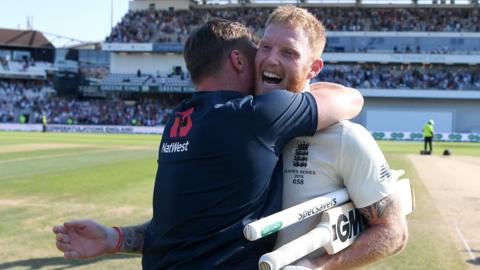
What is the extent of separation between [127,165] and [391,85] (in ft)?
Result: 154

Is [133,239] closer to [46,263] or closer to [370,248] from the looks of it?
[370,248]

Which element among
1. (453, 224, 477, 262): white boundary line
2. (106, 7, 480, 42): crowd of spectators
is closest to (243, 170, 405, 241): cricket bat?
(453, 224, 477, 262): white boundary line

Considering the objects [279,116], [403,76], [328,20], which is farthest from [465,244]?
[328,20]

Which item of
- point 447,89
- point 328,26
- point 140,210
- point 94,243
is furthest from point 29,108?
point 94,243

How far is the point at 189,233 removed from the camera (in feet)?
8.78

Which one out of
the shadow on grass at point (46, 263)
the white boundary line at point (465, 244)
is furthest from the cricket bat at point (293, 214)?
the white boundary line at point (465, 244)

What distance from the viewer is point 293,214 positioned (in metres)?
2.37

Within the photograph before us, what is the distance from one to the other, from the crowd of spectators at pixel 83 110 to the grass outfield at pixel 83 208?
42317mm

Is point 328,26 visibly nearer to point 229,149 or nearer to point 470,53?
point 470,53

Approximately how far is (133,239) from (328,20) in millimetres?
68057

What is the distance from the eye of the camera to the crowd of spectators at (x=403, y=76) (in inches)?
2403

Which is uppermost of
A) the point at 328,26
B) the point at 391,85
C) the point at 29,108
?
the point at 328,26

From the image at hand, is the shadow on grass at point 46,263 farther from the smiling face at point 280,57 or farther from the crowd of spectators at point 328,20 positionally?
the crowd of spectators at point 328,20

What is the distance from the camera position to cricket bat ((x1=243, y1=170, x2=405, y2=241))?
218 cm
